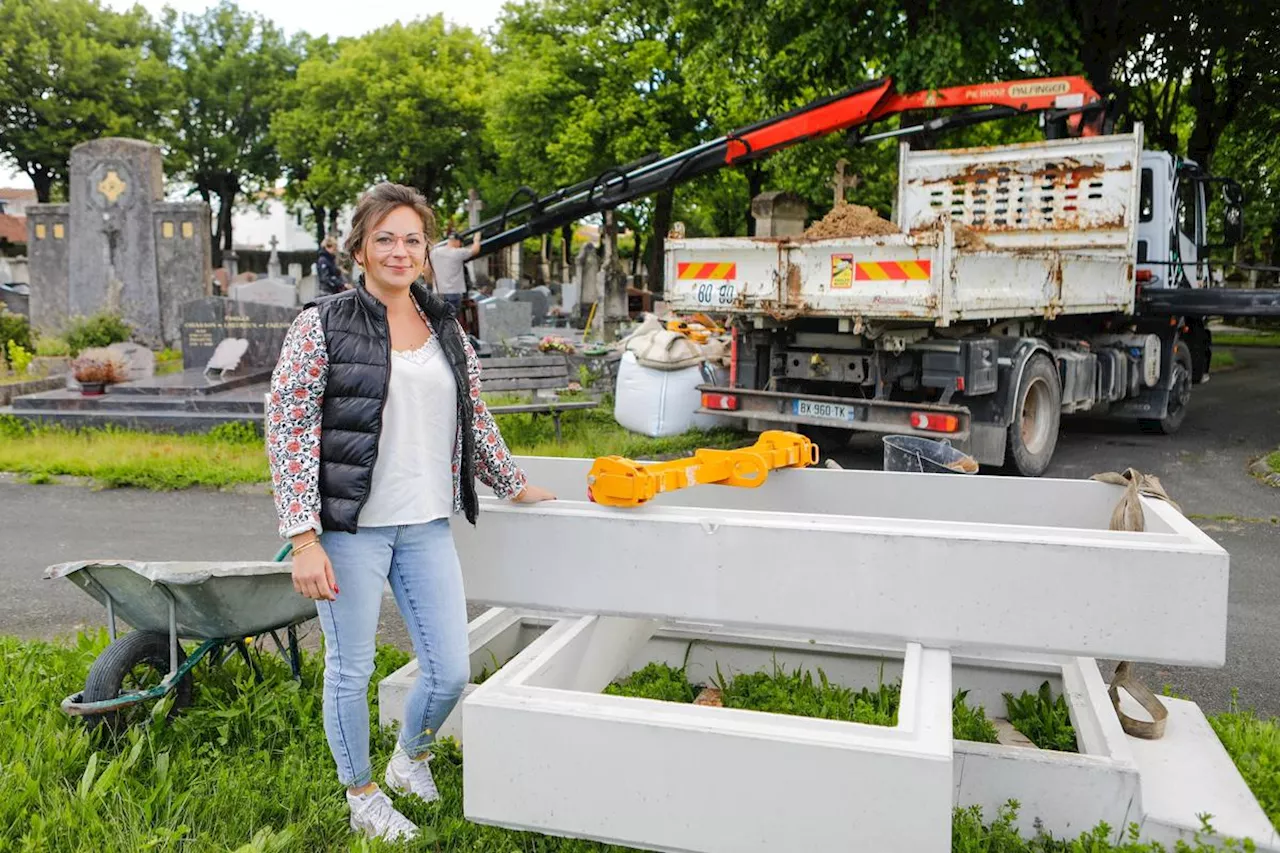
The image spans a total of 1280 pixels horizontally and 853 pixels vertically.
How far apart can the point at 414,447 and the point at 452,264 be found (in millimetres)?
10039

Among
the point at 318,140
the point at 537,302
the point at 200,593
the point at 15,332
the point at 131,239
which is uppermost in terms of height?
the point at 318,140

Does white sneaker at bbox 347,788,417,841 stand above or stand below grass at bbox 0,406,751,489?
below

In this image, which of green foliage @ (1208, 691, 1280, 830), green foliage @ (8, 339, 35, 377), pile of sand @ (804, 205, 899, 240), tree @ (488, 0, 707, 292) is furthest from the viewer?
tree @ (488, 0, 707, 292)

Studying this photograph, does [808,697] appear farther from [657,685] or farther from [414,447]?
[414,447]

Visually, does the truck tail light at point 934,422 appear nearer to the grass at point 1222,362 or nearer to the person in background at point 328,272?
the person in background at point 328,272

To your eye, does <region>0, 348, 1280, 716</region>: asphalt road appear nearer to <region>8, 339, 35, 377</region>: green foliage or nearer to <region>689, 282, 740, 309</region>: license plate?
<region>689, 282, 740, 309</region>: license plate

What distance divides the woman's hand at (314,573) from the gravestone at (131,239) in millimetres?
15385

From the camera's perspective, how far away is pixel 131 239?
54.9 feet

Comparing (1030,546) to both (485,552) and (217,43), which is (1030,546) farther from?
(217,43)

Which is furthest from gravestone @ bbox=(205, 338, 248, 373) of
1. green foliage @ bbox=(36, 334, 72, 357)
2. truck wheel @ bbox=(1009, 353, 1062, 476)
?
truck wheel @ bbox=(1009, 353, 1062, 476)

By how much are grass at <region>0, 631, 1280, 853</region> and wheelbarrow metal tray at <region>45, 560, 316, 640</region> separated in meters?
0.32

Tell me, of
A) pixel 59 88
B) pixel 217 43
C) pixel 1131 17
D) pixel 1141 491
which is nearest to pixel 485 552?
pixel 1141 491

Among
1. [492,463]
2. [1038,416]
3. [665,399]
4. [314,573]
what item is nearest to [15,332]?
[665,399]

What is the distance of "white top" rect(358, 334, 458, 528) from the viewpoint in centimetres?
282
